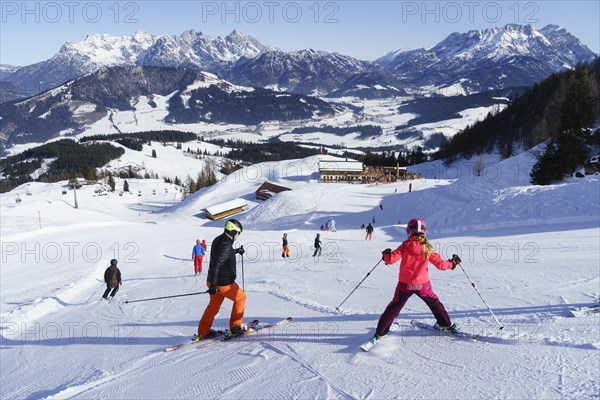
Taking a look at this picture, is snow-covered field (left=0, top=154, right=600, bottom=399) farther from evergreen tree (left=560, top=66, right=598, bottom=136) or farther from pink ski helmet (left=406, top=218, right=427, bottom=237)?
evergreen tree (left=560, top=66, right=598, bottom=136)

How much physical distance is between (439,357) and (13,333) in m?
10.9

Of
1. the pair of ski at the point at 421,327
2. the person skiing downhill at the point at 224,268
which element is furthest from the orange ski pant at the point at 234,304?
the pair of ski at the point at 421,327

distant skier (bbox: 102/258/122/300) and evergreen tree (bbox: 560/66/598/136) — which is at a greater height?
evergreen tree (bbox: 560/66/598/136)

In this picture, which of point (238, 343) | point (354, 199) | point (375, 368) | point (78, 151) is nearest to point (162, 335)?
point (238, 343)

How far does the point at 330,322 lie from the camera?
7.51 m

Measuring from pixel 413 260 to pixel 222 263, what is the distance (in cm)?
313

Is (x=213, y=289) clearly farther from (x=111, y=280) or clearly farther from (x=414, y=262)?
(x=111, y=280)

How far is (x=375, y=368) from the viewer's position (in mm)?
5188

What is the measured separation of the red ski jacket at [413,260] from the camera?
564cm

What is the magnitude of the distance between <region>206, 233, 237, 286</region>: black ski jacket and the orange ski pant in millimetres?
159

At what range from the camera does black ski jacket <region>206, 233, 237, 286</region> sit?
21.4ft

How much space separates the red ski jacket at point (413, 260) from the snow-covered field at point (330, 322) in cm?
108

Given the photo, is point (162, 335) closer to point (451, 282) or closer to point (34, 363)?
point (34, 363)

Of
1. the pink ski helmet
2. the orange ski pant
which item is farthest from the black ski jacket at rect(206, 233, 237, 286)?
the pink ski helmet
